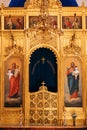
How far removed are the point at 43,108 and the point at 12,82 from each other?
67.8 inches

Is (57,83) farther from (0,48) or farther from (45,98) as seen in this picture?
(0,48)

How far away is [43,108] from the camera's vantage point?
53.2 feet

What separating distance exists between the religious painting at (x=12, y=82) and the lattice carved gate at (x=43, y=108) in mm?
642

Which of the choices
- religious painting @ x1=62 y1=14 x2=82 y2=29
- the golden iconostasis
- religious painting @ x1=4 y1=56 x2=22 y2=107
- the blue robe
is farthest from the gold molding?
religious painting @ x1=4 y1=56 x2=22 y2=107

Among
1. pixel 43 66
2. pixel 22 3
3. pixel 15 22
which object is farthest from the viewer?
pixel 22 3

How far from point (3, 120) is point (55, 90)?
2.53 metres

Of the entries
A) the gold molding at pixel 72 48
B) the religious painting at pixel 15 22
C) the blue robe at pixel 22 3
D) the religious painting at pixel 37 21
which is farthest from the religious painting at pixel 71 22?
the religious painting at pixel 15 22

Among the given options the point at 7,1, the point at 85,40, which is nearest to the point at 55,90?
the point at 85,40

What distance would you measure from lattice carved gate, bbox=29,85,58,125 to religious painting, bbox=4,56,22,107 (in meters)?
0.64

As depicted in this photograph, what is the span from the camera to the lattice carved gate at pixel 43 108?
16.2 metres

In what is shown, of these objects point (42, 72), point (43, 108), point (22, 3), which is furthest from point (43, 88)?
point (22, 3)

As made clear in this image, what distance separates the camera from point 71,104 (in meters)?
16.4

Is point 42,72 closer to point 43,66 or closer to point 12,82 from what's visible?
point 43,66

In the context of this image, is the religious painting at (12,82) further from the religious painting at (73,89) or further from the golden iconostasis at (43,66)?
the religious painting at (73,89)
